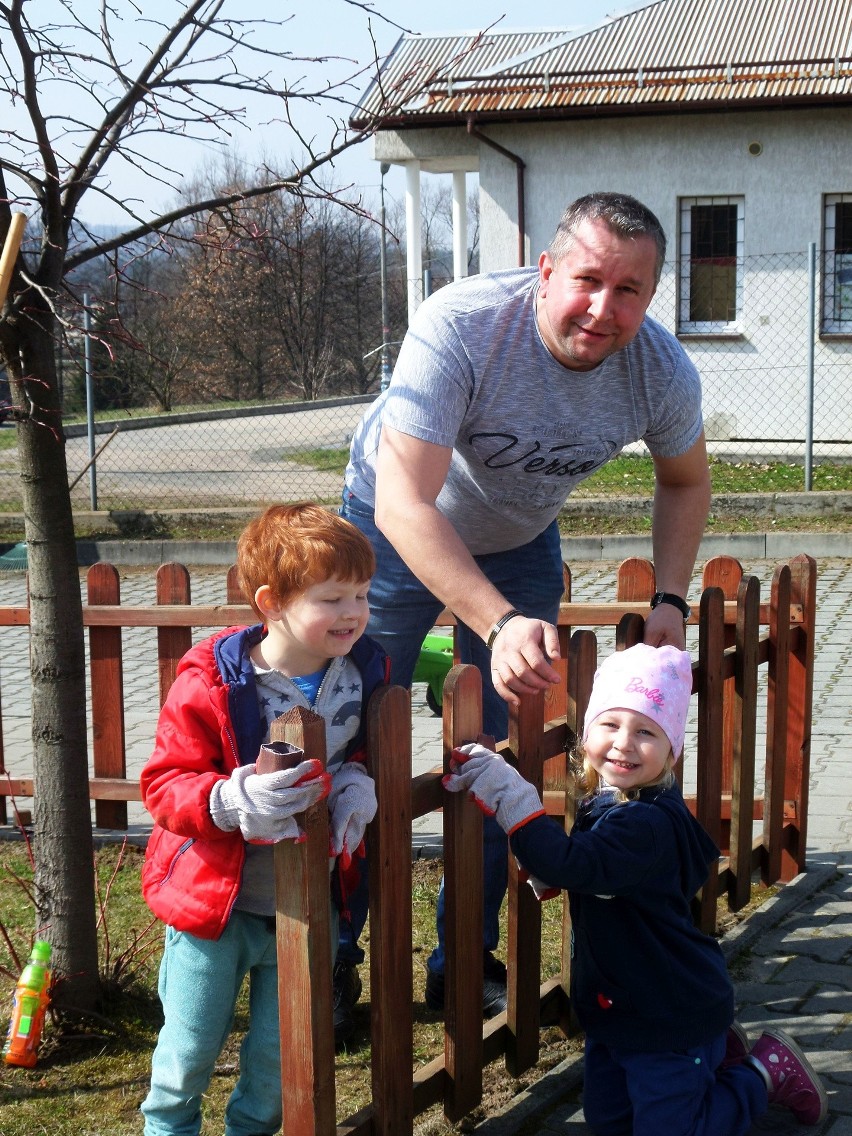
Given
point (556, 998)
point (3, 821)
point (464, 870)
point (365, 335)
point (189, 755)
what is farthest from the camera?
point (365, 335)

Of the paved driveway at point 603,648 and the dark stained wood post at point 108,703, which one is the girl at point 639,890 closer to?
the paved driveway at point 603,648

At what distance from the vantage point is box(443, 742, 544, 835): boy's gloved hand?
2508mm

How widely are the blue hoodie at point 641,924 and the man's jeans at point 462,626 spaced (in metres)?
0.55

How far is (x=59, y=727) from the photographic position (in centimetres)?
326

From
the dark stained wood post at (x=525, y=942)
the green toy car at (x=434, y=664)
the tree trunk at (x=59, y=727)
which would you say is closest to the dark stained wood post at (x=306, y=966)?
the dark stained wood post at (x=525, y=942)

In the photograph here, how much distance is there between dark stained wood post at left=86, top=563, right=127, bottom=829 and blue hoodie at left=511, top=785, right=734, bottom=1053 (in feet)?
8.66

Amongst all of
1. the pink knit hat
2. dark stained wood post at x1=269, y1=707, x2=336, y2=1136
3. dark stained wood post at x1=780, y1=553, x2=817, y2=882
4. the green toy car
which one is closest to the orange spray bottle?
dark stained wood post at x1=269, y1=707, x2=336, y2=1136

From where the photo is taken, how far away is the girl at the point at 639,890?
2.49 meters

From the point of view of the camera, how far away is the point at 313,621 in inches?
89.7

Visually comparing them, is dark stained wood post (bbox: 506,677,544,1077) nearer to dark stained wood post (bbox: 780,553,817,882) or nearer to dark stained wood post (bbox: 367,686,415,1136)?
dark stained wood post (bbox: 367,686,415,1136)

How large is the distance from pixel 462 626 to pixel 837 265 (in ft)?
42.6

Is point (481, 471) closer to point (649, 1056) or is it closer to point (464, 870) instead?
point (464, 870)

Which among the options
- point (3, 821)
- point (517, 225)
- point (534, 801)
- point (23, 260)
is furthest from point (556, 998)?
point (517, 225)

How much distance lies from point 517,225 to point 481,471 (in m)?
13.5
